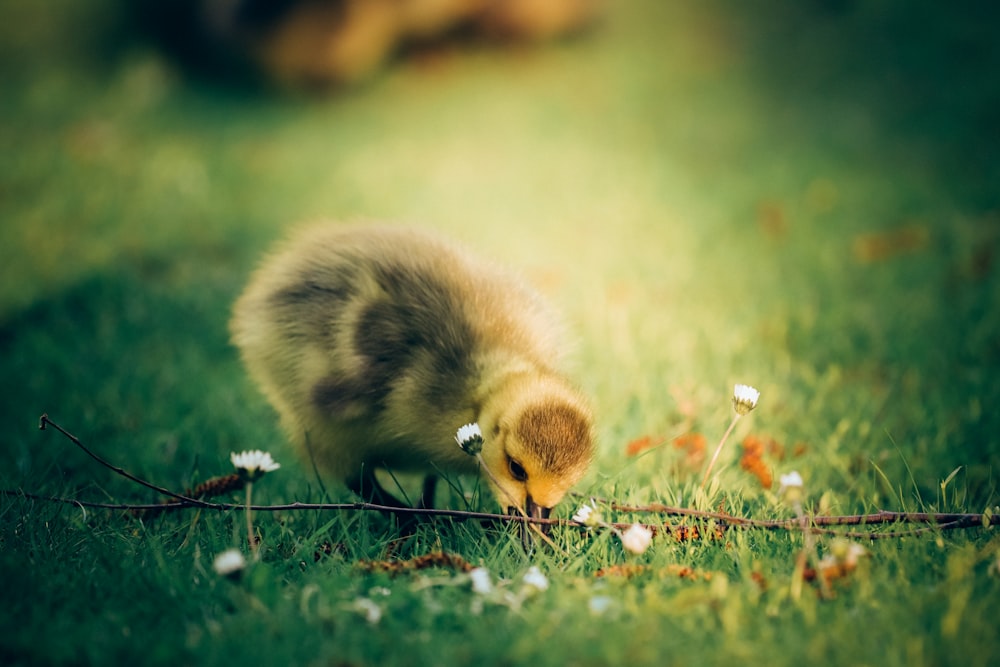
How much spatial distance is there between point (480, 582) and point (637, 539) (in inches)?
20.0

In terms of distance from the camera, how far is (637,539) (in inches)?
94.3

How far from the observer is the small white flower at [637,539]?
238 centimetres

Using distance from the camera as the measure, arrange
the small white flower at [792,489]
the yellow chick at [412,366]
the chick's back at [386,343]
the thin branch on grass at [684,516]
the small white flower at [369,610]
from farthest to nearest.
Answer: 1. the chick's back at [386,343]
2. the yellow chick at [412,366]
3. the thin branch on grass at [684,516]
4. the small white flower at [792,489]
5. the small white flower at [369,610]

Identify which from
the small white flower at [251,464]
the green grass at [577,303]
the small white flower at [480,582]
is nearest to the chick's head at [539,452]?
the green grass at [577,303]

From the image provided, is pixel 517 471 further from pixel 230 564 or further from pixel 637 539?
pixel 230 564

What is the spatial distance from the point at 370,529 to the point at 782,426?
201 cm

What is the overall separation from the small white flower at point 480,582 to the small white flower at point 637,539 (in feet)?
1.45

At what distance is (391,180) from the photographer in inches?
297

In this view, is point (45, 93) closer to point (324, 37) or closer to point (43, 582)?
point (324, 37)

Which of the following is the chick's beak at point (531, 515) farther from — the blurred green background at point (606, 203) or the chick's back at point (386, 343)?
the blurred green background at point (606, 203)

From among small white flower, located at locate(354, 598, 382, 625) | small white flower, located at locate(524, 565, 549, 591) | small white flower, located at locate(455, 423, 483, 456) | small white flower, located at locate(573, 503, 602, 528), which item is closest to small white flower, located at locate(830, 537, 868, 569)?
small white flower, located at locate(573, 503, 602, 528)

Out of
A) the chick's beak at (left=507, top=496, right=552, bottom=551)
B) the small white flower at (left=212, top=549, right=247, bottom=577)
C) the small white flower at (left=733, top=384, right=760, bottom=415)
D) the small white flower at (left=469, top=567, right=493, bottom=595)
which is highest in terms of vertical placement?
the small white flower at (left=733, top=384, right=760, bottom=415)

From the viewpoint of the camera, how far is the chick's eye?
2736 millimetres

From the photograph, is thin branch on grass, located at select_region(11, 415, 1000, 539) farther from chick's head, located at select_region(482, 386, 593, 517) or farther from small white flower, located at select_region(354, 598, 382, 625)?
small white flower, located at select_region(354, 598, 382, 625)
